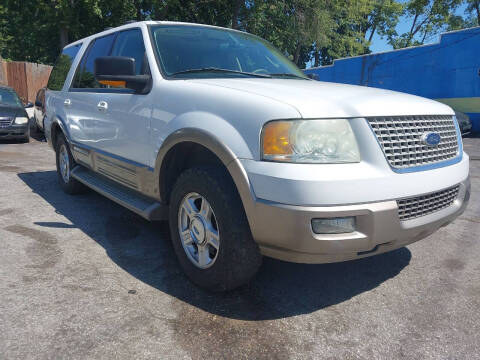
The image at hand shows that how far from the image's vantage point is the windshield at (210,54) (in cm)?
305

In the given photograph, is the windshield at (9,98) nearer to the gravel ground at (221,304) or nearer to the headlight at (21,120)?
the headlight at (21,120)

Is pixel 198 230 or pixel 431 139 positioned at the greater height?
pixel 431 139

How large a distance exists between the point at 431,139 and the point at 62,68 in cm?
462

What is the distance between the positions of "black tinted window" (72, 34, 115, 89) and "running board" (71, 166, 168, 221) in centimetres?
95

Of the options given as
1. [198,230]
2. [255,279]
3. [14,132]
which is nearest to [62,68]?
[198,230]

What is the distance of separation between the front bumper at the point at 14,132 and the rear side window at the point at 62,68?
547 centimetres

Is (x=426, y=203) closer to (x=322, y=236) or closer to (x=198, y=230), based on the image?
(x=322, y=236)

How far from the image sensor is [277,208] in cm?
203

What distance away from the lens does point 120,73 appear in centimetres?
289

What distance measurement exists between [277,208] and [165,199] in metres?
1.19

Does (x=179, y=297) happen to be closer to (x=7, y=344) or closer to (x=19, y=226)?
(x=7, y=344)

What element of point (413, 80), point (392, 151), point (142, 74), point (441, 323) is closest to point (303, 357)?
point (441, 323)

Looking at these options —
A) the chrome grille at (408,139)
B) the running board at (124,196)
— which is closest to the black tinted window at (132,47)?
the running board at (124,196)

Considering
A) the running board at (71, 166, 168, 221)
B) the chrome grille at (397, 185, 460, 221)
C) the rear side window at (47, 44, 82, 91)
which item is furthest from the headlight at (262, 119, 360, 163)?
the rear side window at (47, 44, 82, 91)
